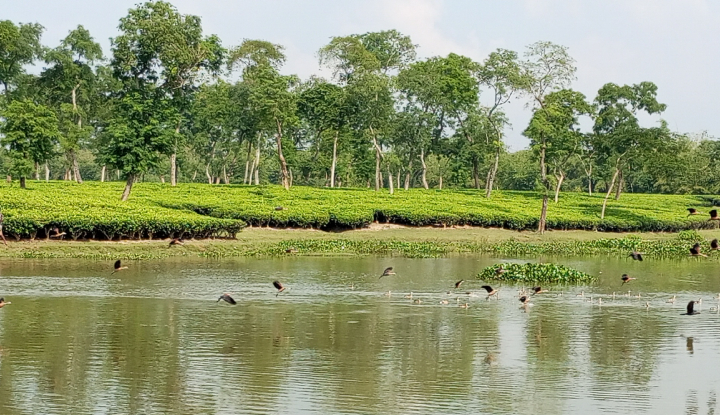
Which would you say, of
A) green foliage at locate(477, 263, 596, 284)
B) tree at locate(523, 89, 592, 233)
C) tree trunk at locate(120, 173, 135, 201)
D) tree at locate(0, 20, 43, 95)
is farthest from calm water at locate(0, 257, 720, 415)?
tree at locate(0, 20, 43, 95)

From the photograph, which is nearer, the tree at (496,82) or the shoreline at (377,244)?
the shoreline at (377,244)

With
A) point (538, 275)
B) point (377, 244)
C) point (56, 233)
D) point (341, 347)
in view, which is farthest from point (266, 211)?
point (341, 347)

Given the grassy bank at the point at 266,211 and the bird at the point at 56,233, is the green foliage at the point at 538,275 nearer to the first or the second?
the grassy bank at the point at 266,211

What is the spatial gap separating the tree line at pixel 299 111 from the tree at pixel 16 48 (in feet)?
0.37

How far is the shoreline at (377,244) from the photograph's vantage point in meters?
35.0

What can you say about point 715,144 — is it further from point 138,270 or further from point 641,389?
point 641,389

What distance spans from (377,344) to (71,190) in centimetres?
3558

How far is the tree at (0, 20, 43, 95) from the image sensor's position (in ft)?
206

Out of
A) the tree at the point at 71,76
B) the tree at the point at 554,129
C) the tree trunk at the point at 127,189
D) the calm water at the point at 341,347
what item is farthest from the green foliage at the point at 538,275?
the tree at the point at 71,76

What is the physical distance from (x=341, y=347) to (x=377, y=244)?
2338 cm

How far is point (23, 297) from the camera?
23.8 m

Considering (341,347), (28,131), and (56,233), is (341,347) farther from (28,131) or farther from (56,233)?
(28,131)

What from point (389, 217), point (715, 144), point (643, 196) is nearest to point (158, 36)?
point (389, 217)

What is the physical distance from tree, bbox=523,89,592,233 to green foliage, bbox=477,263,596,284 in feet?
66.5
